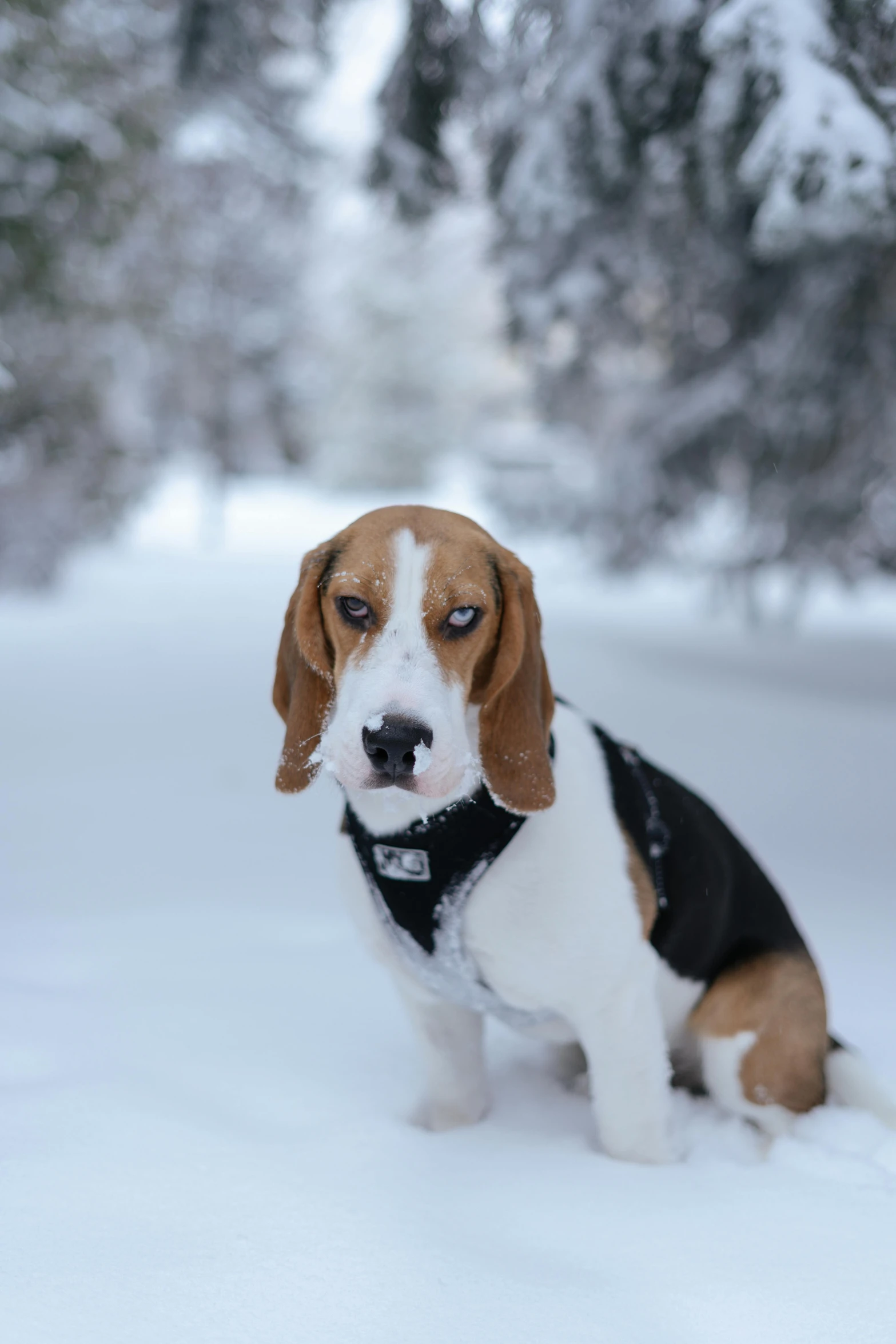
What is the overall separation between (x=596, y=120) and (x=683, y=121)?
0.98ft

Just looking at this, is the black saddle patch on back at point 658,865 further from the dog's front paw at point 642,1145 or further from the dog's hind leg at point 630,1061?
the dog's front paw at point 642,1145

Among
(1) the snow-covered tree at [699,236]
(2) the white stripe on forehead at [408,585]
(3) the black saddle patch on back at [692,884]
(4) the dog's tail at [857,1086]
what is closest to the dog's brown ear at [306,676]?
(2) the white stripe on forehead at [408,585]

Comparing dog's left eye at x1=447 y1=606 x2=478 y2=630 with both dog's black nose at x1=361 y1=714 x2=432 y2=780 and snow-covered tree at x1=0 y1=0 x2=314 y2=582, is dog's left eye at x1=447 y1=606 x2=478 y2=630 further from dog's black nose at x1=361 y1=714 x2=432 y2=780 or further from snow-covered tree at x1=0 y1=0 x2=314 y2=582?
snow-covered tree at x1=0 y1=0 x2=314 y2=582

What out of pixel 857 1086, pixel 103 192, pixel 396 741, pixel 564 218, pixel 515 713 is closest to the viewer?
pixel 396 741

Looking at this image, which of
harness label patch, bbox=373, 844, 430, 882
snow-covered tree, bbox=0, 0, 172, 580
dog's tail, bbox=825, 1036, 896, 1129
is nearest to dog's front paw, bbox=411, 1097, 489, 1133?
harness label patch, bbox=373, 844, 430, 882

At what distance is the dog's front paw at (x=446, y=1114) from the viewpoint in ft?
7.84

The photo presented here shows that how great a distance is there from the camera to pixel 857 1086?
234 cm

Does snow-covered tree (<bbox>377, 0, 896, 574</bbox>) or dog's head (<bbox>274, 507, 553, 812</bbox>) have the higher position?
snow-covered tree (<bbox>377, 0, 896, 574</bbox>)

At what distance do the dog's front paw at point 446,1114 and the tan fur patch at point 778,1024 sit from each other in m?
0.56

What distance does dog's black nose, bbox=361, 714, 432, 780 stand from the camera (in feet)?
5.72

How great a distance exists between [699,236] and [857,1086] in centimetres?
445

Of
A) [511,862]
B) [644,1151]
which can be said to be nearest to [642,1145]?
[644,1151]

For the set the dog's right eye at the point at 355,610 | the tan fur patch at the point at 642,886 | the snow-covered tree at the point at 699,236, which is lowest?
the tan fur patch at the point at 642,886

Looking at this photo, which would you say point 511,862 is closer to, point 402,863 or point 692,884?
point 402,863
